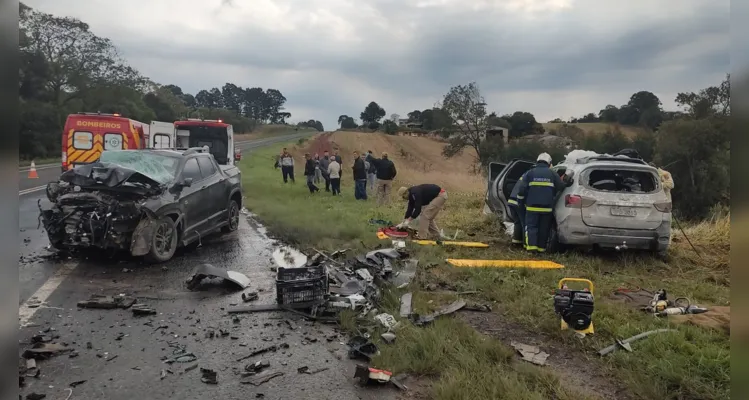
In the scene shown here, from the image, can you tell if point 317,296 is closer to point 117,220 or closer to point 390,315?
point 390,315

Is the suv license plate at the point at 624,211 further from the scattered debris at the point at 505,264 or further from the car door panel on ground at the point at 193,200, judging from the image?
the car door panel on ground at the point at 193,200

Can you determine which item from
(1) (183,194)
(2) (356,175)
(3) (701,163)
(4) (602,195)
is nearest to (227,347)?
(1) (183,194)

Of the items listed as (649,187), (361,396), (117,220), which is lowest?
(361,396)

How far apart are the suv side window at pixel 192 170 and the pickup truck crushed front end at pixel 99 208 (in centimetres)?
97

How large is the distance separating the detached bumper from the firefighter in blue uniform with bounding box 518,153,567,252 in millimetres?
527

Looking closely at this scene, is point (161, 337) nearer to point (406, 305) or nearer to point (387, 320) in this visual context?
point (387, 320)

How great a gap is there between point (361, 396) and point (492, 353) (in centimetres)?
127

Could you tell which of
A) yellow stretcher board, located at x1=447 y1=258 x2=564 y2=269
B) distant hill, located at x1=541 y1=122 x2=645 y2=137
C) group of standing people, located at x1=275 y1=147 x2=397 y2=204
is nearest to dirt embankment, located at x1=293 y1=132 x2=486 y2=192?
distant hill, located at x1=541 y1=122 x2=645 y2=137

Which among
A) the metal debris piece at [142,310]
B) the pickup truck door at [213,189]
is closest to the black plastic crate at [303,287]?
the metal debris piece at [142,310]

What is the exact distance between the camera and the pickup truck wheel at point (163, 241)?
7.48 meters

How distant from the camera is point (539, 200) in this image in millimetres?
8820

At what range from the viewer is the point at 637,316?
216 inches

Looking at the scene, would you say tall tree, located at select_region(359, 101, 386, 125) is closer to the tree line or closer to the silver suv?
the tree line

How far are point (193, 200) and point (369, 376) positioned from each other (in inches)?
224
